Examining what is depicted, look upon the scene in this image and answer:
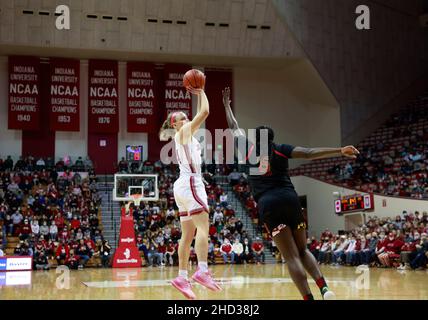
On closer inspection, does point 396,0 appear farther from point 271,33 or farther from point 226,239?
point 226,239

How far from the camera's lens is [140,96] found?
103 feet

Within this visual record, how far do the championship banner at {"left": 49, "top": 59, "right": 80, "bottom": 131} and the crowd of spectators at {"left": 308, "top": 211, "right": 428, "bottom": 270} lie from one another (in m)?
14.2

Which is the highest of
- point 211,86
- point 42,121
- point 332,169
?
point 211,86

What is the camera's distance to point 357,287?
464 inches

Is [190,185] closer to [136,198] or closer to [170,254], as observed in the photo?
[136,198]

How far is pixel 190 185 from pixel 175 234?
1720 cm

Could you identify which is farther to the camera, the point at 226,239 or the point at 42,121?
the point at 42,121

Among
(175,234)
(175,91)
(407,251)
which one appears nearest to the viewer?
(407,251)

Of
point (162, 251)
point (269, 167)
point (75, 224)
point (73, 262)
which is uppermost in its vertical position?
point (269, 167)

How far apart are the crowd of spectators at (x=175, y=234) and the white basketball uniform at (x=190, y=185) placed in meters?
15.7

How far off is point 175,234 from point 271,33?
37.0ft

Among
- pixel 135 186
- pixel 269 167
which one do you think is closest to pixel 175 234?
pixel 135 186
